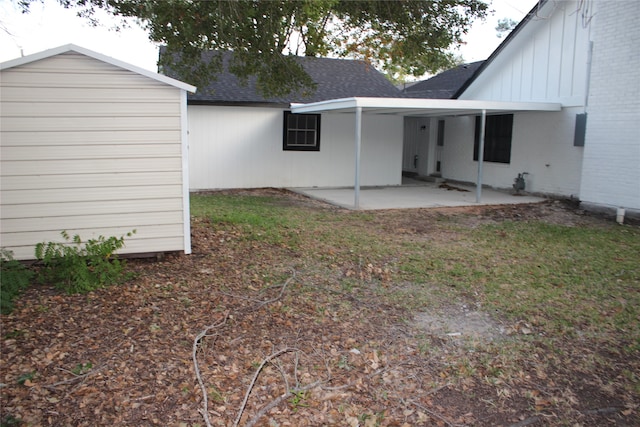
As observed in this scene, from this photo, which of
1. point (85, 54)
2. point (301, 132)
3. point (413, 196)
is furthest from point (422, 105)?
point (85, 54)

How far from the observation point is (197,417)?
332 centimetres

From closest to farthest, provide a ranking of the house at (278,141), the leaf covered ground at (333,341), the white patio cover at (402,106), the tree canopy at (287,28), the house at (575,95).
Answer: the leaf covered ground at (333,341) → the tree canopy at (287,28) → the house at (575,95) → the white patio cover at (402,106) → the house at (278,141)

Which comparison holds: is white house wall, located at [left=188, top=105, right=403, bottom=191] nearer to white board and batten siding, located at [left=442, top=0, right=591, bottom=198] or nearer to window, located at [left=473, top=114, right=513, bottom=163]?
window, located at [left=473, top=114, right=513, bottom=163]

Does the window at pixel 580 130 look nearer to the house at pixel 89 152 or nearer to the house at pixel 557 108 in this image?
the house at pixel 557 108

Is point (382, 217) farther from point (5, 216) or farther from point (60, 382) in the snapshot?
point (60, 382)

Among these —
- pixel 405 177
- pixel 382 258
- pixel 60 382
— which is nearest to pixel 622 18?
pixel 382 258

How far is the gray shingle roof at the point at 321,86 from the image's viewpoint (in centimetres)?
1393

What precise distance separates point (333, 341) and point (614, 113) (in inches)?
363

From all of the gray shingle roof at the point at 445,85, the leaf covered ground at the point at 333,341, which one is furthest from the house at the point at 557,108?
the leaf covered ground at the point at 333,341

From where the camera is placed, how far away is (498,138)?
15.1 metres

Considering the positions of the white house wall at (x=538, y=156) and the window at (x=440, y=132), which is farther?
the window at (x=440, y=132)

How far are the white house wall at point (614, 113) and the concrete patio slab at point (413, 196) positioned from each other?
1.80 metres

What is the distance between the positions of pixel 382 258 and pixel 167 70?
9.27 meters

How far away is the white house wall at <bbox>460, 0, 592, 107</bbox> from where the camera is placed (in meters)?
12.1
